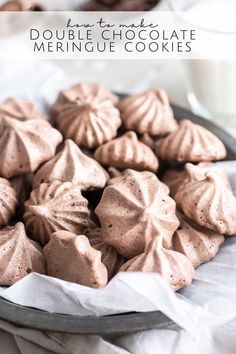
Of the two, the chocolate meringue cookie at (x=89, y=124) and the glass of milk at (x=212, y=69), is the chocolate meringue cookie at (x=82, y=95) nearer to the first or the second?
the chocolate meringue cookie at (x=89, y=124)

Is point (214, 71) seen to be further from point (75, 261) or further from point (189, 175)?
point (75, 261)

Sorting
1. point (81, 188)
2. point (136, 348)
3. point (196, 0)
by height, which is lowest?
point (136, 348)

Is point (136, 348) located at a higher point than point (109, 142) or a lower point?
lower

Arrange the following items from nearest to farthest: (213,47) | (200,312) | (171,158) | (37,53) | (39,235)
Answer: (200,312), (39,235), (171,158), (213,47), (37,53)

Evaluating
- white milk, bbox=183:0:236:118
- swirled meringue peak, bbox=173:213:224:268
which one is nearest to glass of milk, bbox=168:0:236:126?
white milk, bbox=183:0:236:118

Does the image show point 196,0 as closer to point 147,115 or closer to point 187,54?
point 187,54

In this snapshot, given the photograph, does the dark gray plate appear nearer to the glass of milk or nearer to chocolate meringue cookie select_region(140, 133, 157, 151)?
chocolate meringue cookie select_region(140, 133, 157, 151)

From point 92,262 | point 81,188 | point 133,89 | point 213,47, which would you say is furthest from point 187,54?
point 92,262
